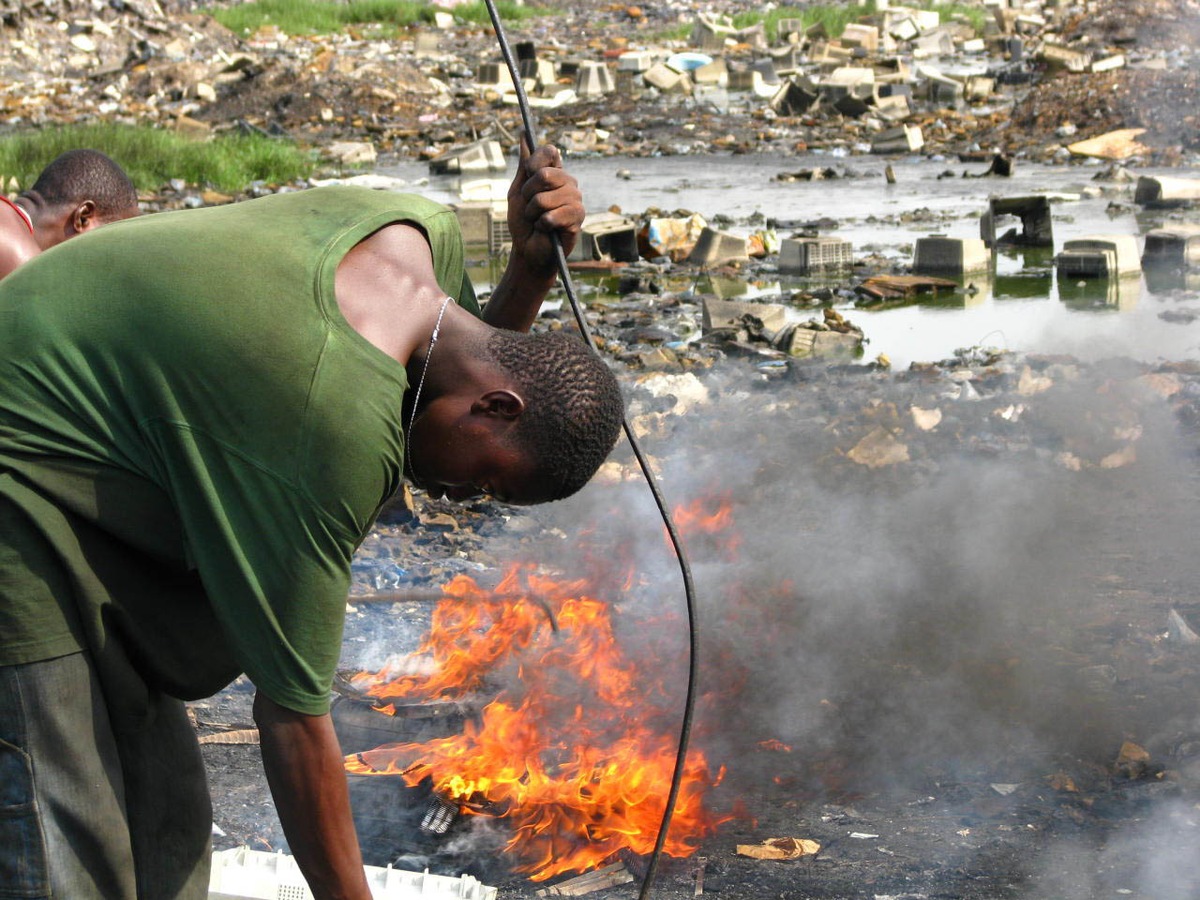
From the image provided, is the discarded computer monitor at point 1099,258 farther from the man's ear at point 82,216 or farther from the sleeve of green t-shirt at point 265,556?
the sleeve of green t-shirt at point 265,556

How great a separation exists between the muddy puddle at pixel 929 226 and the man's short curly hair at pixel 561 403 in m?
6.15

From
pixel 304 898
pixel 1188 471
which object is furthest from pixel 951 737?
pixel 1188 471

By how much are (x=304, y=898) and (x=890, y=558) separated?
294cm

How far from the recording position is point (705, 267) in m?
11.3

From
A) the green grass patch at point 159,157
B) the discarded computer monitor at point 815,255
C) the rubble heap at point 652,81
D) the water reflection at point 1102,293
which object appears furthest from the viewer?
the rubble heap at point 652,81

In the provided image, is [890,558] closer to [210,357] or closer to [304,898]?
[304,898]

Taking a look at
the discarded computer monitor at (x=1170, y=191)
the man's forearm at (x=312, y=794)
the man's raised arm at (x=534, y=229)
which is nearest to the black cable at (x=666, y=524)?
the man's raised arm at (x=534, y=229)

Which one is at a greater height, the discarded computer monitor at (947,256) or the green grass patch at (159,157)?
the green grass patch at (159,157)

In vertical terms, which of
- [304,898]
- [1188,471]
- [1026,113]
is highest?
[304,898]

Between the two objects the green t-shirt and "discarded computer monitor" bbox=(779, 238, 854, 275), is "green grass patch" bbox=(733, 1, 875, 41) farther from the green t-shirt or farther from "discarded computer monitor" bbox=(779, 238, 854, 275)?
the green t-shirt

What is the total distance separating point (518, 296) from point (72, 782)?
51.8 inches

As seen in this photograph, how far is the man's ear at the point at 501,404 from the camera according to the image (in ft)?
6.88

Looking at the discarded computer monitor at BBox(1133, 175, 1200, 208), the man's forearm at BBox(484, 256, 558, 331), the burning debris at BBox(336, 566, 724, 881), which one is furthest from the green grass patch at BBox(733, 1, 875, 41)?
the man's forearm at BBox(484, 256, 558, 331)

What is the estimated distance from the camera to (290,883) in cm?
299
